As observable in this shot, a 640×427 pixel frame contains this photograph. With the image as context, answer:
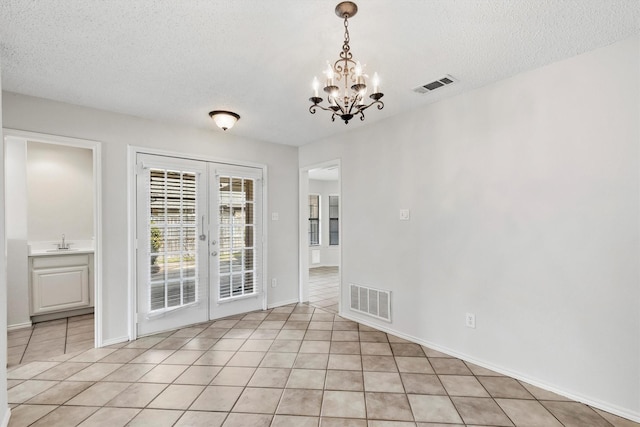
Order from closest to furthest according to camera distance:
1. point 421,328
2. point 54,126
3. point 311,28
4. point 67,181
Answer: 1. point 311,28
2. point 54,126
3. point 421,328
4. point 67,181

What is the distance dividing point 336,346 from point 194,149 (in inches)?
116

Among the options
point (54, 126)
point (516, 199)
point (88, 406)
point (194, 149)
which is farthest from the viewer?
point (194, 149)

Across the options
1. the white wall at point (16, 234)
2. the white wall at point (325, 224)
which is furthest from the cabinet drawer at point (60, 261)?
the white wall at point (325, 224)

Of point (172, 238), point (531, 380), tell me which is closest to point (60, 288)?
point (172, 238)

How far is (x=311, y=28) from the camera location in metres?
1.95

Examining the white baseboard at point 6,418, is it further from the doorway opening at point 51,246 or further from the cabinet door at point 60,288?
the cabinet door at point 60,288

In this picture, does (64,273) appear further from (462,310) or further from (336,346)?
(462,310)

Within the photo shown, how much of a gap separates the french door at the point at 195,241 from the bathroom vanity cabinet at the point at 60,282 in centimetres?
140

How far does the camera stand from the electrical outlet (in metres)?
2.87

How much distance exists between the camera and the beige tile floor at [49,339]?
3.08 metres

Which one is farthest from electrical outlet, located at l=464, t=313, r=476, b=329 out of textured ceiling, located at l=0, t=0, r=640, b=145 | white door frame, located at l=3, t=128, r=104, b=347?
white door frame, located at l=3, t=128, r=104, b=347

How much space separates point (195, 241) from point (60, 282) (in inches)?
76.2

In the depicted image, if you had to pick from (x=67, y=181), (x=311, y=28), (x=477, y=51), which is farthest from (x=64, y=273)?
(x=477, y=51)

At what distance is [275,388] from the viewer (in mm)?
2445
